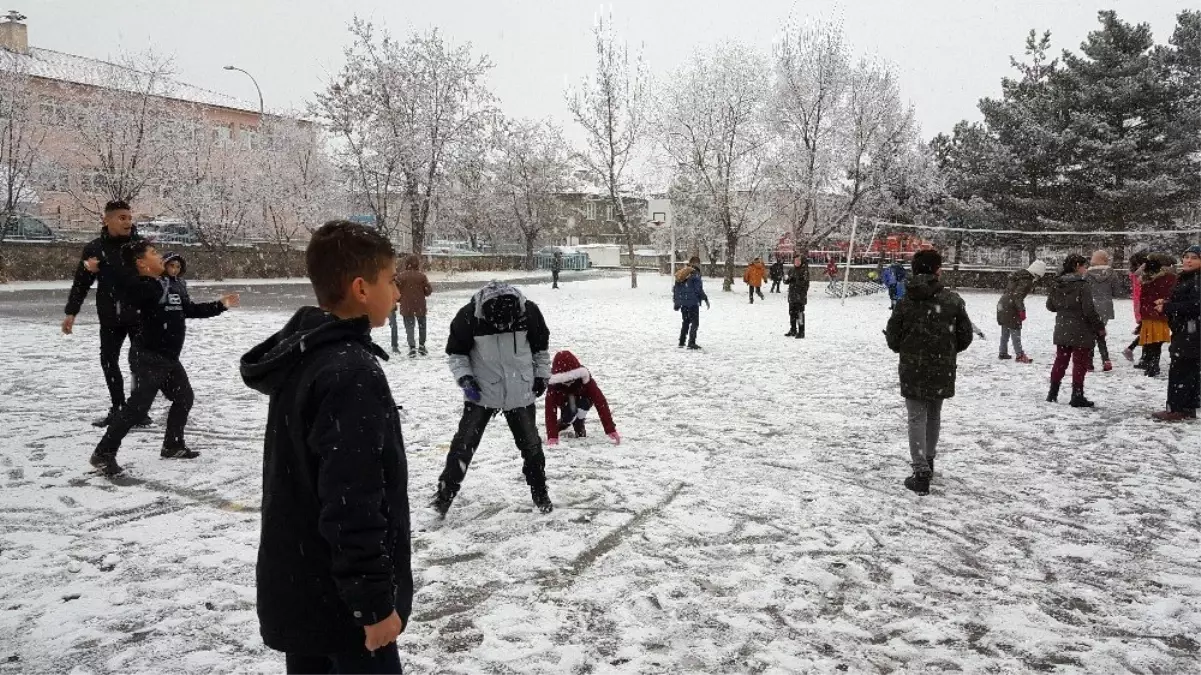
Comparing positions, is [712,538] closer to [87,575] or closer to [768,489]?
[768,489]

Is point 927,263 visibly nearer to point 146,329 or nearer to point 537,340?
point 537,340

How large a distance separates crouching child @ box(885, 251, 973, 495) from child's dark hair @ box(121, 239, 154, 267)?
19.9 feet

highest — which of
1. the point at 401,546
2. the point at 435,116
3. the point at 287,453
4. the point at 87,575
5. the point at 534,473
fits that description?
the point at 435,116

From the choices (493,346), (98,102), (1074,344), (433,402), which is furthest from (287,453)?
(98,102)

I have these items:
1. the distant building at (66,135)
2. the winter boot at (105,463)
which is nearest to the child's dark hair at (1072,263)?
the winter boot at (105,463)

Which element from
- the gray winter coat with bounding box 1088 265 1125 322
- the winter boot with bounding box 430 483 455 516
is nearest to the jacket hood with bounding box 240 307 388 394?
the winter boot with bounding box 430 483 455 516

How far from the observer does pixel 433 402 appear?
901 cm

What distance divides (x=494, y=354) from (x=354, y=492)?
10.3 feet

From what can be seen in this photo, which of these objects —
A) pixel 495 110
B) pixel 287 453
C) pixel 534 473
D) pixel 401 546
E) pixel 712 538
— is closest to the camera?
pixel 287 453

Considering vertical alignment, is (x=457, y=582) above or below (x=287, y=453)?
below

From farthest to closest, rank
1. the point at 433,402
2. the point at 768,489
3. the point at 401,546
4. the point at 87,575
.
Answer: the point at 433,402 < the point at 768,489 < the point at 87,575 < the point at 401,546

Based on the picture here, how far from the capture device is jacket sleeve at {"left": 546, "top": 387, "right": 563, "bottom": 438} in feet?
23.1

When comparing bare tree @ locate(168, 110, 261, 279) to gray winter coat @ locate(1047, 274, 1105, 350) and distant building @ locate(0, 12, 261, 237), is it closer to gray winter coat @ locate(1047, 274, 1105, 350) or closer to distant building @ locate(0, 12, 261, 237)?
distant building @ locate(0, 12, 261, 237)

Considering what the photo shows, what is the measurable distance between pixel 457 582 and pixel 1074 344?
7.87 m
